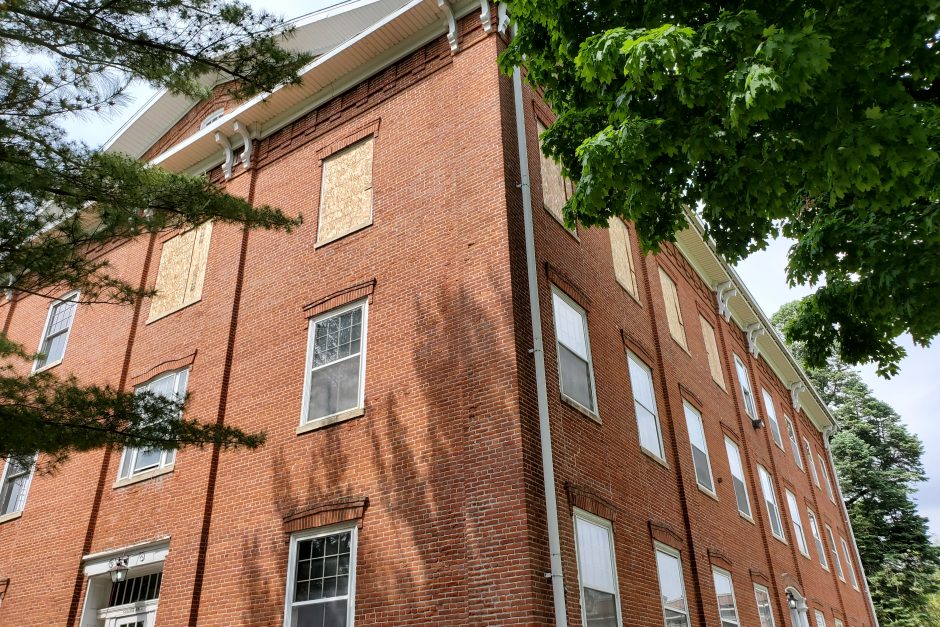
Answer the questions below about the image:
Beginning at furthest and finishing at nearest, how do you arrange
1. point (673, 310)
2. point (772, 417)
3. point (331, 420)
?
point (772, 417)
point (673, 310)
point (331, 420)

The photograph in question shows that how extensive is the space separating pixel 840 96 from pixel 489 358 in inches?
202

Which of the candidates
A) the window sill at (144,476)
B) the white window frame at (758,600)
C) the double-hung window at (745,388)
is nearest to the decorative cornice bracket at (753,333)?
the double-hung window at (745,388)

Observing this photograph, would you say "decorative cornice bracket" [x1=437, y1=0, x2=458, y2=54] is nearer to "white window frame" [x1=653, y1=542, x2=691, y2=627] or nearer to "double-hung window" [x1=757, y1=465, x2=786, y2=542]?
"white window frame" [x1=653, y1=542, x2=691, y2=627]

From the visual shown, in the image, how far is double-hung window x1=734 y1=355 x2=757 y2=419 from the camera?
21.7m

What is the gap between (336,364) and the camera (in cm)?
1152

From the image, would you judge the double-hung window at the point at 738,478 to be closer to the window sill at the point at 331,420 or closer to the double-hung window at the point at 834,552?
the double-hung window at the point at 834,552

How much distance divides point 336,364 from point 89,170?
4.54 meters

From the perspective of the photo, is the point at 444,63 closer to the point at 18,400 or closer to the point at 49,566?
the point at 18,400

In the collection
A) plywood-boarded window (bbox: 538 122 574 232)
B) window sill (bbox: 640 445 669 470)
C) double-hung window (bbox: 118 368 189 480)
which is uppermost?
plywood-boarded window (bbox: 538 122 574 232)

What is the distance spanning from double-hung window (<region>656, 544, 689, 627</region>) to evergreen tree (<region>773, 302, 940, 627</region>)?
1907cm

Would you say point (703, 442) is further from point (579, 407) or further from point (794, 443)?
point (794, 443)

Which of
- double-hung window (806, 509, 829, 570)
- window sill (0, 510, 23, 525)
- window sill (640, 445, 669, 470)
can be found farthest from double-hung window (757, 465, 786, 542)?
window sill (0, 510, 23, 525)

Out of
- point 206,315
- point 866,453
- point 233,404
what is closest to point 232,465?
point 233,404

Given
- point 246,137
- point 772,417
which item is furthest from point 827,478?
point 246,137
